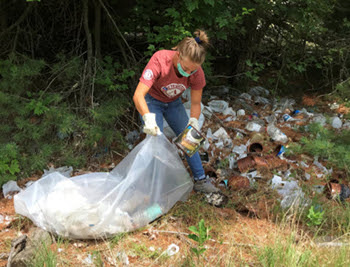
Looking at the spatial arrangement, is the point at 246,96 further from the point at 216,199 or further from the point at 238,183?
the point at 216,199

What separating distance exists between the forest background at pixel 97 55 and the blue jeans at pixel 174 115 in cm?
78

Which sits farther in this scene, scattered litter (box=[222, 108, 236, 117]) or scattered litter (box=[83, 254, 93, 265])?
scattered litter (box=[222, 108, 236, 117])

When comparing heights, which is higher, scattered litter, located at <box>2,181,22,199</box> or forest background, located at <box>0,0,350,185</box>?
forest background, located at <box>0,0,350,185</box>

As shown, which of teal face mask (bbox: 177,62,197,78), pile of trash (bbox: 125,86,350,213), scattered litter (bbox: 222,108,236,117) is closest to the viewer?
teal face mask (bbox: 177,62,197,78)

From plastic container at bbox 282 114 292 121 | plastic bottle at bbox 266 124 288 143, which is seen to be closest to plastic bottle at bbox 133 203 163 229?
plastic bottle at bbox 266 124 288 143

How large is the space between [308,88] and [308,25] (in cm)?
148

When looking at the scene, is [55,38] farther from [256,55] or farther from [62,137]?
[256,55]

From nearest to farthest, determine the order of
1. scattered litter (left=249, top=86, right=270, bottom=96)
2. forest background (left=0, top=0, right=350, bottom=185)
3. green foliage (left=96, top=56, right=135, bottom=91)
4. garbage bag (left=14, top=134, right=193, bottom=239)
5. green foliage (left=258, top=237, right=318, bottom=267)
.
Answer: green foliage (left=258, top=237, right=318, bottom=267)
garbage bag (left=14, top=134, right=193, bottom=239)
forest background (left=0, top=0, right=350, bottom=185)
green foliage (left=96, top=56, right=135, bottom=91)
scattered litter (left=249, top=86, right=270, bottom=96)

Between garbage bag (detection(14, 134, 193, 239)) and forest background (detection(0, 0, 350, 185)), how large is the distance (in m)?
0.68

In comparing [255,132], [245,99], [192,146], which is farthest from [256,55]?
[192,146]

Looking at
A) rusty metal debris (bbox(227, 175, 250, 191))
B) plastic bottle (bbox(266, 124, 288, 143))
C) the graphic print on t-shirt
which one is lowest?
rusty metal debris (bbox(227, 175, 250, 191))

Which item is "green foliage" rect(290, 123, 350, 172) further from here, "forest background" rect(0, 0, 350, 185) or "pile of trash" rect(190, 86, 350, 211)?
"forest background" rect(0, 0, 350, 185)

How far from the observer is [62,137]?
121 inches

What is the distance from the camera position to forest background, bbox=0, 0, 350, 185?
292cm
